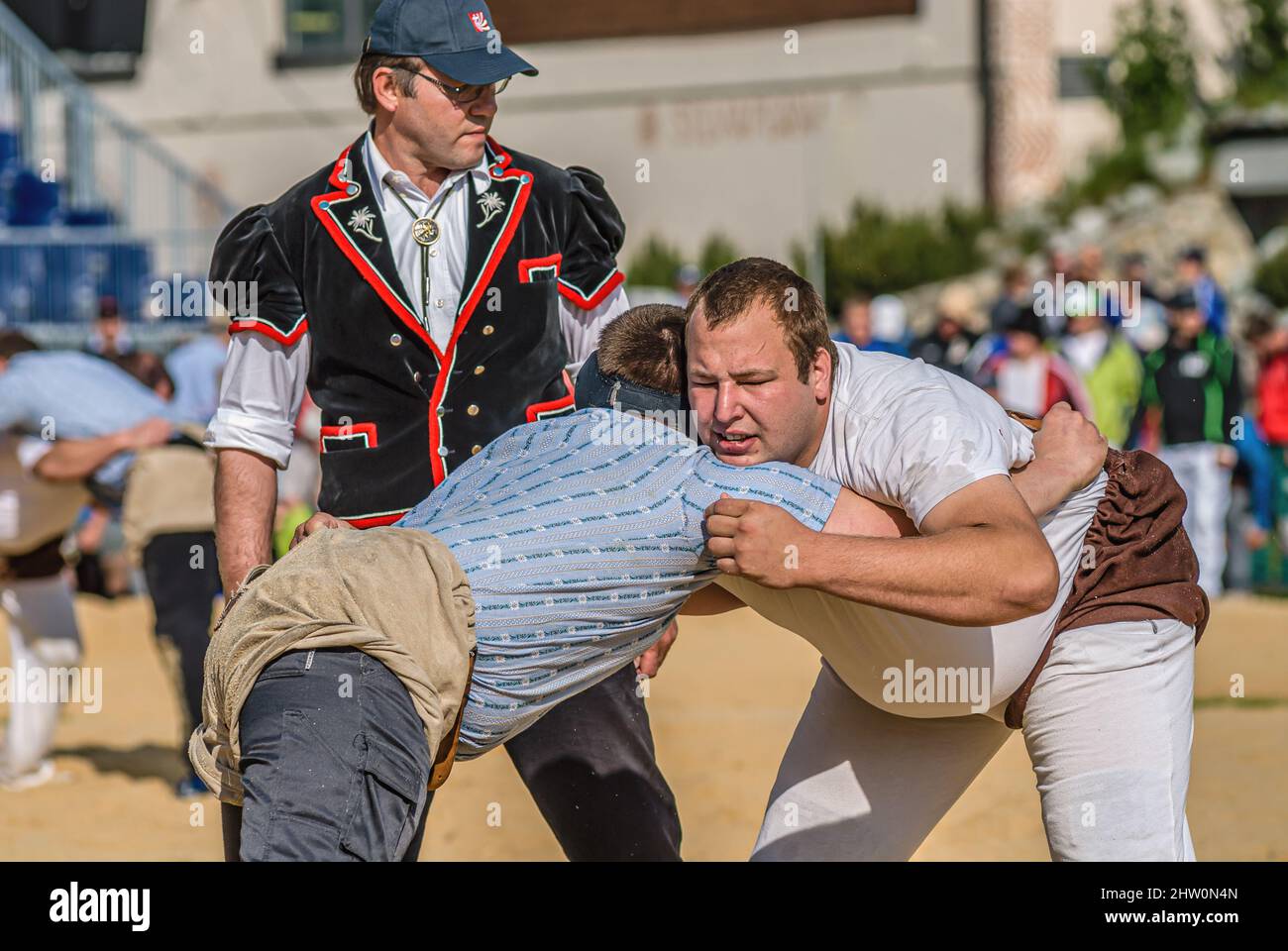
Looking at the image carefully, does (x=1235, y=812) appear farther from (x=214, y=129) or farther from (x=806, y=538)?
(x=214, y=129)

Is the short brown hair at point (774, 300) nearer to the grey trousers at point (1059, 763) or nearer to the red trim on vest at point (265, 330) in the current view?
the grey trousers at point (1059, 763)

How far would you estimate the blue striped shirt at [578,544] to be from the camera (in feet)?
9.66

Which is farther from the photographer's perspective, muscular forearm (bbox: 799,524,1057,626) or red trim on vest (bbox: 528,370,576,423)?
red trim on vest (bbox: 528,370,576,423)

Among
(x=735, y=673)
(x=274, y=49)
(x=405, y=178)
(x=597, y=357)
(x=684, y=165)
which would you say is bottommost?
(x=735, y=673)

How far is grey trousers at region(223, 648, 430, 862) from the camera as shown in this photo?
108 inches

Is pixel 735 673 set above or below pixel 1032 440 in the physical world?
below

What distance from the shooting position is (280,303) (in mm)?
3961

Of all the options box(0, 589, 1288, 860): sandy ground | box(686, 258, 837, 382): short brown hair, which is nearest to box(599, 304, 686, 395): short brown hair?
box(686, 258, 837, 382): short brown hair

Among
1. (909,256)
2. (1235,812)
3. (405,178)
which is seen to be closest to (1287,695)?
(1235,812)

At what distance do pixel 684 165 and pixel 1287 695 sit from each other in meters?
16.2

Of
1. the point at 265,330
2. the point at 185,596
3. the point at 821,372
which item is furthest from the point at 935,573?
the point at 185,596

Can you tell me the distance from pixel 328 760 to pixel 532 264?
1.64 m

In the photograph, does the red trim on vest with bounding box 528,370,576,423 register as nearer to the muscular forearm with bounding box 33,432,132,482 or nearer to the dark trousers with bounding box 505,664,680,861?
the dark trousers with bounding box 505,664,680,861

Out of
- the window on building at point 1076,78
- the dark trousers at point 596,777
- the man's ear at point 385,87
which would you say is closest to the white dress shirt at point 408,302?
the man's ear at point 385,87
